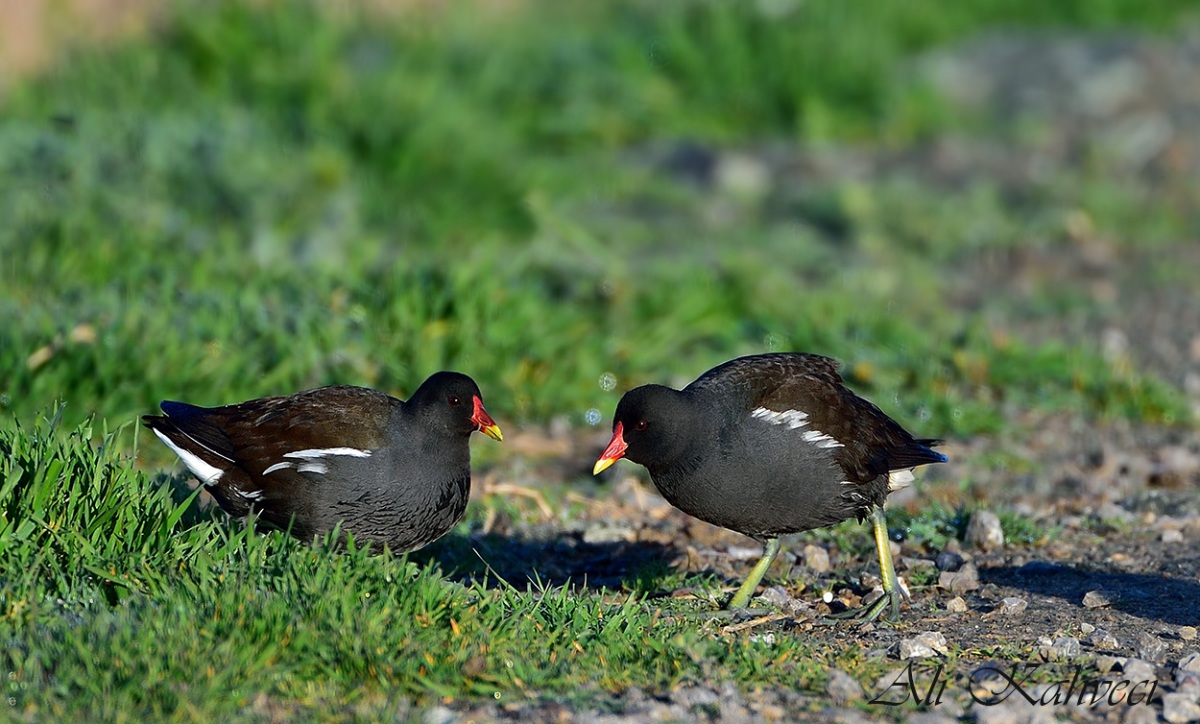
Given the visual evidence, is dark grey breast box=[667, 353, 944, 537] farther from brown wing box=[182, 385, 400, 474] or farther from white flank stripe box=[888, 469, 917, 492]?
brown wing box=[182, 385, 400, 474]

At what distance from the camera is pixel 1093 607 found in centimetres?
510

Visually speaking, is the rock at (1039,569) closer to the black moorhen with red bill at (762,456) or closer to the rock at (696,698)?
the black moorhen with red bill at (762,456)

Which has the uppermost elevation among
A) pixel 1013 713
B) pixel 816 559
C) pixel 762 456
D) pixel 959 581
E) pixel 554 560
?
pixel 762 456

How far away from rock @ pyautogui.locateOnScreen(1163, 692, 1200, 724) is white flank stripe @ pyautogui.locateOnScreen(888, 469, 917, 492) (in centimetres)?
146

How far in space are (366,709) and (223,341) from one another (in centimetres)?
362

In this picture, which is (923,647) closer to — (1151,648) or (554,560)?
(1151,648)

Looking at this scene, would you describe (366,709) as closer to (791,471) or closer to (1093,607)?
(791,471)

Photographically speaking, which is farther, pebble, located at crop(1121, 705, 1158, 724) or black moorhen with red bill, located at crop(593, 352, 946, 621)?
black moorhen with red bill, located at crop(593, 352, 946, 621)

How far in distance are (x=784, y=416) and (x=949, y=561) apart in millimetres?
955

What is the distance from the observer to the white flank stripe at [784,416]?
5184 mm

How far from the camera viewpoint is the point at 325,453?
5.05 meters

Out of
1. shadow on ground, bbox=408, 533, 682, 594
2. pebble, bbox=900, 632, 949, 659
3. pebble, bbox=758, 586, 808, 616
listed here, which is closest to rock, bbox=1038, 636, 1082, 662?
pebble, bbox=900, 632, 949, 659

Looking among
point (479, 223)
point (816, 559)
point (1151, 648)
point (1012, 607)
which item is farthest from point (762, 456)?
point (479, 223)

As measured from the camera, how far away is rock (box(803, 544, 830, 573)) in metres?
5.73
